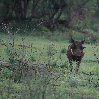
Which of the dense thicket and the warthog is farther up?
the dense thicket

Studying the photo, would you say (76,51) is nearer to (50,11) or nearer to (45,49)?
(45,49)

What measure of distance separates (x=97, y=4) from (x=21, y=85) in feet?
97.3

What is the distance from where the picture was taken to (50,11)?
35.2 meters

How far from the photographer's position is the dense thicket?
113 ft

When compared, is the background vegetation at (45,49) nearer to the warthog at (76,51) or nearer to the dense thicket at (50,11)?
the dense thicket at (50,11)

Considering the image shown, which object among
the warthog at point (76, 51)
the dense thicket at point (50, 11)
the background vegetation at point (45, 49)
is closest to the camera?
the background vegetation at point (45, 49)

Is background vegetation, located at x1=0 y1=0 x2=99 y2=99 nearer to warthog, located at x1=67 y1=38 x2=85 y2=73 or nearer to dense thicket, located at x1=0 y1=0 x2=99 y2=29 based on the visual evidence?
dense thicket, located at x1=0 y1=0 x2=99 y2=29

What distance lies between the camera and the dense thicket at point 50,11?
1356 inches

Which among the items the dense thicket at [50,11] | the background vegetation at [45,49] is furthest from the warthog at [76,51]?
the dense thicket at [50,11]

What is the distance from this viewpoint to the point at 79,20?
36.3 metres

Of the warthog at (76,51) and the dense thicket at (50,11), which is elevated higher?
the dense thicket at (50,11)

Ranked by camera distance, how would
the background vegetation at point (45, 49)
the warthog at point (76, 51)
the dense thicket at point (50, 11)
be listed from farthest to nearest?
the dense thicket at point (50, 11)
the warthog at point (76, 51)
the background vegetation at point (45, 49)

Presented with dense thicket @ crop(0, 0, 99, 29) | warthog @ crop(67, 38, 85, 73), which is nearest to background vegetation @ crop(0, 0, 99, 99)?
dense thicket @ crop(0, 0, 99, 29)

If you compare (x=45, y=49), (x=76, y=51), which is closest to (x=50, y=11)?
(x=45, y=49)
